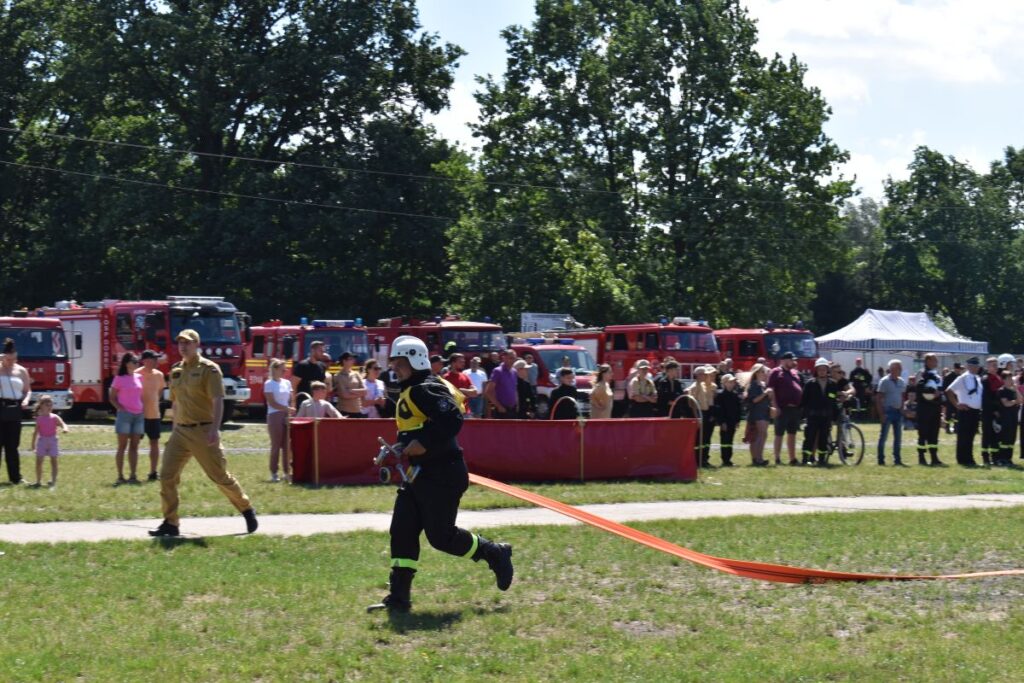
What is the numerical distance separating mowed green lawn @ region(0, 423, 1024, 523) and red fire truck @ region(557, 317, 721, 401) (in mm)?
13329

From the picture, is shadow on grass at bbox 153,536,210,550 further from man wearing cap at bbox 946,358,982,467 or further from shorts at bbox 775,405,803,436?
man wearing cap at bbox 946,358,982,467

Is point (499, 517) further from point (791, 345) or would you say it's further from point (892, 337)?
point (892, 337)

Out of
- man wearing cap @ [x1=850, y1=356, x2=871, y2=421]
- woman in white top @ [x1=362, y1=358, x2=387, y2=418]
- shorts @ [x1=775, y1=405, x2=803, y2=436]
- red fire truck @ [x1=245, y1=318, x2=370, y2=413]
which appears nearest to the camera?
woman in white top @ [x1=362, y1=358, x2=387, y2=418]

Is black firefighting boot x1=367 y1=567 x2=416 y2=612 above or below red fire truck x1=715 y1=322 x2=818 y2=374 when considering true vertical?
below

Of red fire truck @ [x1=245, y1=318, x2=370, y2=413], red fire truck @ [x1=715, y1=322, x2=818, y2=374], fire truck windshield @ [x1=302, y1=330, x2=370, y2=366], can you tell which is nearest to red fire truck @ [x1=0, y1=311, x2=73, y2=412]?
red fire truck @ [x1=245, y1=318, x2=370, y2=413]

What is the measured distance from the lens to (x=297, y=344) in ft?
112

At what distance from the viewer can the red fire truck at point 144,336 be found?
32.1 meters

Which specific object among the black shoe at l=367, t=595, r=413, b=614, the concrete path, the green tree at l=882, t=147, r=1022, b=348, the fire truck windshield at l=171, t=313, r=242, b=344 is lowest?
the concrete path

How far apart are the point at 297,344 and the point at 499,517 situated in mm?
20682

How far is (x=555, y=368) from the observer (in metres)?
33.3

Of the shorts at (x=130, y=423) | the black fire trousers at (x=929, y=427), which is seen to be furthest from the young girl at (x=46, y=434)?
the black fire trousers at (x=929, y=427)

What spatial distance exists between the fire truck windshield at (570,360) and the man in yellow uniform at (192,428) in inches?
818

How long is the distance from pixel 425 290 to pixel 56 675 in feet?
153

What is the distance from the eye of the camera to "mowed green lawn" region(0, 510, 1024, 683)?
733cm
